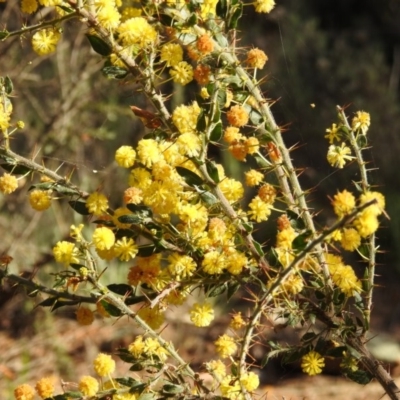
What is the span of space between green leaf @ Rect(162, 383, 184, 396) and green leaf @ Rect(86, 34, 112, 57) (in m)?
0.51

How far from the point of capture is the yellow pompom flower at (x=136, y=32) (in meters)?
1.09

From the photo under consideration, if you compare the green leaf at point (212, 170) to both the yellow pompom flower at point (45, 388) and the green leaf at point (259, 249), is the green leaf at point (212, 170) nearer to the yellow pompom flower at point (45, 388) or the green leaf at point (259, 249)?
the green leaf at point (259, 249)

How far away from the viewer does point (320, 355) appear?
124 centimetres

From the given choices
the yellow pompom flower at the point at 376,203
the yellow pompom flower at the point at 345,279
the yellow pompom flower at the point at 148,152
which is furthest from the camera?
the yellow pompom flower at the point at 345,279

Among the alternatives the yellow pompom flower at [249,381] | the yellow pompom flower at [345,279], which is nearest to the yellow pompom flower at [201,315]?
the yellow pompom flower at [249,381]

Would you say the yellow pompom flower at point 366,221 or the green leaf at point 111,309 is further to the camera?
the green leaf at point 111,309

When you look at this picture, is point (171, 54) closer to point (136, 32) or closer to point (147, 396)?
point (136, 32)

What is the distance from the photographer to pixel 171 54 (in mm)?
1158

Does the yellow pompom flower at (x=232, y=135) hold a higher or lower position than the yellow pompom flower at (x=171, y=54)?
lower

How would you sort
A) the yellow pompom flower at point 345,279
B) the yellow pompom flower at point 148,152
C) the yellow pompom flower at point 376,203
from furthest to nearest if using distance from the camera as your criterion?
the yellow pompom flower at point 345,279
the yellow pompom flower at point 148,152
the yellow pompom flower at point 376,203

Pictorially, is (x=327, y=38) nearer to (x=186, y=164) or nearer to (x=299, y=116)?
(x=299, y=116)

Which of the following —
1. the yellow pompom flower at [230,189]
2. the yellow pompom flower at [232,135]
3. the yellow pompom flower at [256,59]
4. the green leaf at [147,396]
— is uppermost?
the yellow pompom flower at [256,59]

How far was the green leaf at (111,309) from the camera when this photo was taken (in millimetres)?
1137

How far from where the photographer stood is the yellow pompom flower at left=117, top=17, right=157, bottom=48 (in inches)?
43.0
